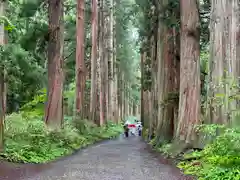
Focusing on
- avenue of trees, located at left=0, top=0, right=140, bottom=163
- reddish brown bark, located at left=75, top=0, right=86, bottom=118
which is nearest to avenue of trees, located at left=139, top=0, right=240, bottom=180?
avenue of trees, located at left=0, top=0, right=140, bottom=163

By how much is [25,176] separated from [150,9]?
1655 cm

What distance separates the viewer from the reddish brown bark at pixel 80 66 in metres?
22.7

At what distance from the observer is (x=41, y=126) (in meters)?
12.5

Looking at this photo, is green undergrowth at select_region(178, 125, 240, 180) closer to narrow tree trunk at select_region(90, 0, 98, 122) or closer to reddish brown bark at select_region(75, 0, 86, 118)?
reddish brown bark at select_region(75, 0, 86, 118)

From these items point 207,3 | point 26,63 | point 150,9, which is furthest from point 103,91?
point 207,3

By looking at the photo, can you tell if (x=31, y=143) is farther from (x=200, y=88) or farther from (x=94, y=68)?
(x=94, y=68)

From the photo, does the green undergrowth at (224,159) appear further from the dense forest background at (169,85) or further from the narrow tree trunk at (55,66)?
the narrow tree trunk at (55,66)

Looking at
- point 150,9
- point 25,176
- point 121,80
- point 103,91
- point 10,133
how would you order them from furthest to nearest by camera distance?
point 121,80, point 103,91, point 150,9, point 10,133, point 25,176

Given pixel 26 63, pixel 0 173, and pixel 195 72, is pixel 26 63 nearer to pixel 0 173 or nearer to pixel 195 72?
pixel 195 72

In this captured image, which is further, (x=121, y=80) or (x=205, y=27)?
(x=121, y=80)

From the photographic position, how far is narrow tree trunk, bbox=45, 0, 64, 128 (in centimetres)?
1474

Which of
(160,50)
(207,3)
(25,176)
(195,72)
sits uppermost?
(207,3)

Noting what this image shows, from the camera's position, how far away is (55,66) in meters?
14.9

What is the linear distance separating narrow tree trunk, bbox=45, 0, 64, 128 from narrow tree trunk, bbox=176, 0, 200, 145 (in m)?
4.81
